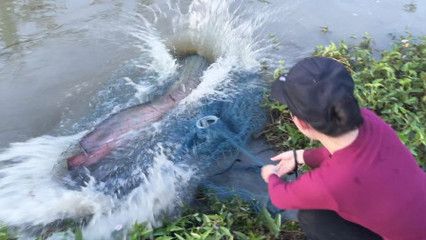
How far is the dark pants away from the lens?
92.3 inches

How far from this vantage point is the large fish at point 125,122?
3391 mm

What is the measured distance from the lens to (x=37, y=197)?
3168 mm

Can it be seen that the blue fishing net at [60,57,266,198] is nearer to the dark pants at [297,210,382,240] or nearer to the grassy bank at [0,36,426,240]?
the grassy bank at [0,36,426,240]

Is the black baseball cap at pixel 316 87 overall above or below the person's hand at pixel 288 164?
above

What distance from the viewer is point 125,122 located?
3.71 m

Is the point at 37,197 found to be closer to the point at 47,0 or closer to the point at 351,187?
the point at 351,187

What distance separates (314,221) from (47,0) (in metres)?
4.93

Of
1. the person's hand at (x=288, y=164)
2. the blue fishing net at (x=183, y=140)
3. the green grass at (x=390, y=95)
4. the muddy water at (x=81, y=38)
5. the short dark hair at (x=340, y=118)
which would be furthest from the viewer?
the muddy water at (x=81, y=38)

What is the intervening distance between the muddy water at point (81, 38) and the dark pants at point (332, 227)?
2505 millimetres

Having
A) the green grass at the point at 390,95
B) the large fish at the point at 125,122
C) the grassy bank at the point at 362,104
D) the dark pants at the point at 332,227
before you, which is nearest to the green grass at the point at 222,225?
the grassy bank at the point at 362,104

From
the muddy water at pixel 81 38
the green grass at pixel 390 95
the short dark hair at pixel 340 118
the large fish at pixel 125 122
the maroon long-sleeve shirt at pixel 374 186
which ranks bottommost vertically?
the muddy water at pixel 81 38

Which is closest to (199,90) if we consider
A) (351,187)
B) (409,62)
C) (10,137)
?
(10,137)

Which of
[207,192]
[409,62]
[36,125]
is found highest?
[409,62]

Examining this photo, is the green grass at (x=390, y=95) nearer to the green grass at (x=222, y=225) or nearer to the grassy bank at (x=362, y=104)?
the grassy bank at (x=362, y=104)
